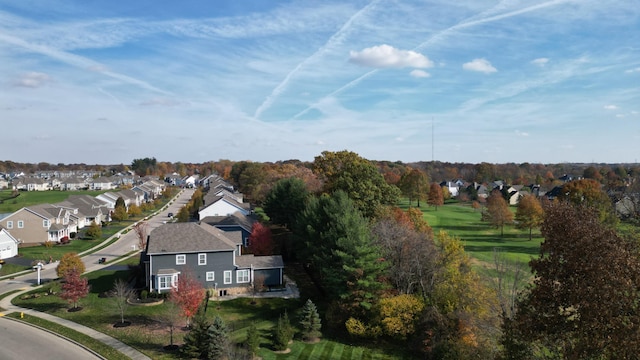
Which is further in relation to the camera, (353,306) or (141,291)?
(141,291)

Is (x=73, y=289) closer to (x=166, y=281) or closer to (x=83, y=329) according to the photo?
(x=83, y=329)

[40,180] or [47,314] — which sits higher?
[40,180]

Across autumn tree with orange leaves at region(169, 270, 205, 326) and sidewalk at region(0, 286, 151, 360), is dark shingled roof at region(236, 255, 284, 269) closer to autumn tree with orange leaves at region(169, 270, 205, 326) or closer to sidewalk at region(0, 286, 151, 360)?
autumn tree with orange leaves at region(169, 270, 205, 326)

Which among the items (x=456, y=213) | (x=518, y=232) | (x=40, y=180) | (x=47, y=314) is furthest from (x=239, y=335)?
(x=40, y=180)

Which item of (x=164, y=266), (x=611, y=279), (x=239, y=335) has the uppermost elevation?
(x=611, y=279)

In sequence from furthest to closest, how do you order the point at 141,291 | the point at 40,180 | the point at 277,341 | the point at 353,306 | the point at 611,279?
the point at 40,180 < the point at 141,291 < the point at 353,306 < the point at 277,341 < the point at 611,279

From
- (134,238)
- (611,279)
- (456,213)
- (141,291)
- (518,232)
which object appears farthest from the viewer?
(456,213)

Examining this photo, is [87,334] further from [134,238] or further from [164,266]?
[134,238]
